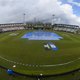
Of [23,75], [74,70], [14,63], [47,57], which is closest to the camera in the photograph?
→ [23,75]

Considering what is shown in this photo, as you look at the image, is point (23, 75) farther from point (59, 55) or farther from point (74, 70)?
point (59, 55)

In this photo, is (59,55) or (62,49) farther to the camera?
(62,49)

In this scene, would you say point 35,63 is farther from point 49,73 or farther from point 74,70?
point 74,70

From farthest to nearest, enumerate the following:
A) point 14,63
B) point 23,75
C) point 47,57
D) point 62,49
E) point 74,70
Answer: point 62,49
point 47,57
point 14,63
point 74,70
point 23,75

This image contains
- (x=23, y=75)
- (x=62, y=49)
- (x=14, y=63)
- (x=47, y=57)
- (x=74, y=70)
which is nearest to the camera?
(x=23, y=75)

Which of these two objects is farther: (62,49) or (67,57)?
(62,49)

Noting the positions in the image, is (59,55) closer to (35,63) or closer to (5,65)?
(35,63)

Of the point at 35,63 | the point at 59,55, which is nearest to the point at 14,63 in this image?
the point at 35,63

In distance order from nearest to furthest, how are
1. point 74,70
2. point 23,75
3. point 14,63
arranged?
1. point 23,75
2. point 74,70
3. point 14,63

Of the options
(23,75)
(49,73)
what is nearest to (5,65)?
(23,75)
